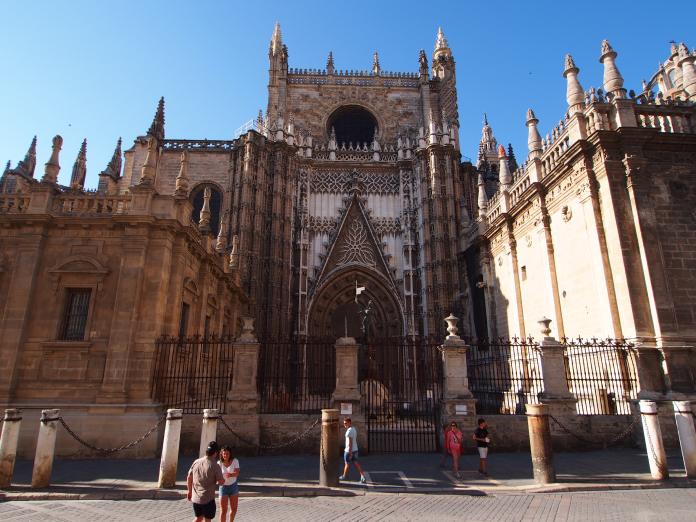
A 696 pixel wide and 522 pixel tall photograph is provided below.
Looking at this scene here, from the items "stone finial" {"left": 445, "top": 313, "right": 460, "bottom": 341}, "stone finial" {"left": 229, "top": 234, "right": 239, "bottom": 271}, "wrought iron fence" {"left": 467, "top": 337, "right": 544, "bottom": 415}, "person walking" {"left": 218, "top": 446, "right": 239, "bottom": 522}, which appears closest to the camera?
"person walking" {"left": 218, "top": 446, "right": 239, "bottom": 522}

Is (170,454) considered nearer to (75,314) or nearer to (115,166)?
(75,314)

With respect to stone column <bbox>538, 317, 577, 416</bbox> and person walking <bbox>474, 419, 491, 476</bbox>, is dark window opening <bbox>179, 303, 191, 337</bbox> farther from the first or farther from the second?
stone column <bbox>538, 317, 577, 416</bbox>

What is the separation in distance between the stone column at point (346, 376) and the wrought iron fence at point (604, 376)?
5.81 m

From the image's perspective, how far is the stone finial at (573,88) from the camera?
1395cm

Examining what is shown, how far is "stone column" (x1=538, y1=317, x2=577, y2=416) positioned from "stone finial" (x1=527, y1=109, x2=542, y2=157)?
8433 millimetres

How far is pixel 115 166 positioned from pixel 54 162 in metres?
16.6

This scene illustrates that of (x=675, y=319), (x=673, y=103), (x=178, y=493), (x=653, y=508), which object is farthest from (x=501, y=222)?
(x=178, y=493)

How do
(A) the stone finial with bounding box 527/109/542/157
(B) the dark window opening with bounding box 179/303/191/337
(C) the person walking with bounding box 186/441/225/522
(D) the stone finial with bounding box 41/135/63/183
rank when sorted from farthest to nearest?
(A) the stone finial with bounding box 527/109/542/157 < (B) the dark window opening with bounding box 179/303/191/337 < (D) the stone finial with bounding box 41/135/63/183 < (C) the person walking with bounding box 186/441/225/522

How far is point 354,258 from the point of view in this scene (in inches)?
1035

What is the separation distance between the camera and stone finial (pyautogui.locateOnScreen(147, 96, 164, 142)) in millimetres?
24420

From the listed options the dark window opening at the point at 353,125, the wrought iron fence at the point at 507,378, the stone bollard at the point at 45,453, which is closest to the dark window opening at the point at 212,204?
the dark window opening at the point at 353,125

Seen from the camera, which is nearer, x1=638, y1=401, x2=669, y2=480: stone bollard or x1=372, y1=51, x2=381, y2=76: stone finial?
x1=638, y1=401, x2=669, y2=480: stone bollard

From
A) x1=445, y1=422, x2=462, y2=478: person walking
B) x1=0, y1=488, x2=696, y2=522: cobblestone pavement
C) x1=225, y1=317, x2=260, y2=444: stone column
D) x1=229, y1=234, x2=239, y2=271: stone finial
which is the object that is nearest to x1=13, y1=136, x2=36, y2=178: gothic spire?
Result: x1=229, y1=234, x2=239, y2=271: stone finial

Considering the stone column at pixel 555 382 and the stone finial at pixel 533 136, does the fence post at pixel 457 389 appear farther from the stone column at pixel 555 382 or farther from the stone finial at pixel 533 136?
the stone finial at pixel 533 136
